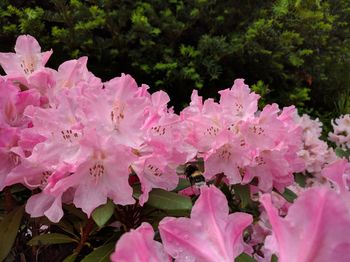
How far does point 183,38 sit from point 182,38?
0.01 meters

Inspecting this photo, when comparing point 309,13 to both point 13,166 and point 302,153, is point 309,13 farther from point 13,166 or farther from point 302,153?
point 13,166

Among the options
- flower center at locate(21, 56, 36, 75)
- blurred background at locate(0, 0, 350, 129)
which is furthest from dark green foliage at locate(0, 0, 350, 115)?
flower center at locate(21, 56, 36, 75)

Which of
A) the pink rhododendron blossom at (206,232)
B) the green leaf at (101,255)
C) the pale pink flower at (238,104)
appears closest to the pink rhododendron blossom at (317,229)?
the pink rhododendron blossom at (206,232)

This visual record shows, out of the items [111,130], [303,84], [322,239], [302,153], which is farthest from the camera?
[303,84]

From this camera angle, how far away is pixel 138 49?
310 cm

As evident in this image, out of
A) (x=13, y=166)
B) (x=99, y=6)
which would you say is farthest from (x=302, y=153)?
(x=13, y=166)

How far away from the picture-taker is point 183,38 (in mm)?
3258

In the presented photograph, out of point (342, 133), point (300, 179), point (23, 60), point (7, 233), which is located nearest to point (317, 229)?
point (7, 233)

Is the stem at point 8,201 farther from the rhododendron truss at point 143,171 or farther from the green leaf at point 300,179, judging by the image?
the green leaf at point 300,179

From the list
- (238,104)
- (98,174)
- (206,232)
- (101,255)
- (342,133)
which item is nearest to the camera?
(206,232)

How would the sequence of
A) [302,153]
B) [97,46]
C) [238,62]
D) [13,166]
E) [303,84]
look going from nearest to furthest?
1. [13,166]
2. [302,153]
3. [97,46]
4. [238,62]
5. [303,84]

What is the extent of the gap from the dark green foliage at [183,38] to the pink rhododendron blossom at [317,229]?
8.10 feet

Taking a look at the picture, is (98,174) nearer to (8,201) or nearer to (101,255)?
(101,255)

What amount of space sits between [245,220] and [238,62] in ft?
8.76
